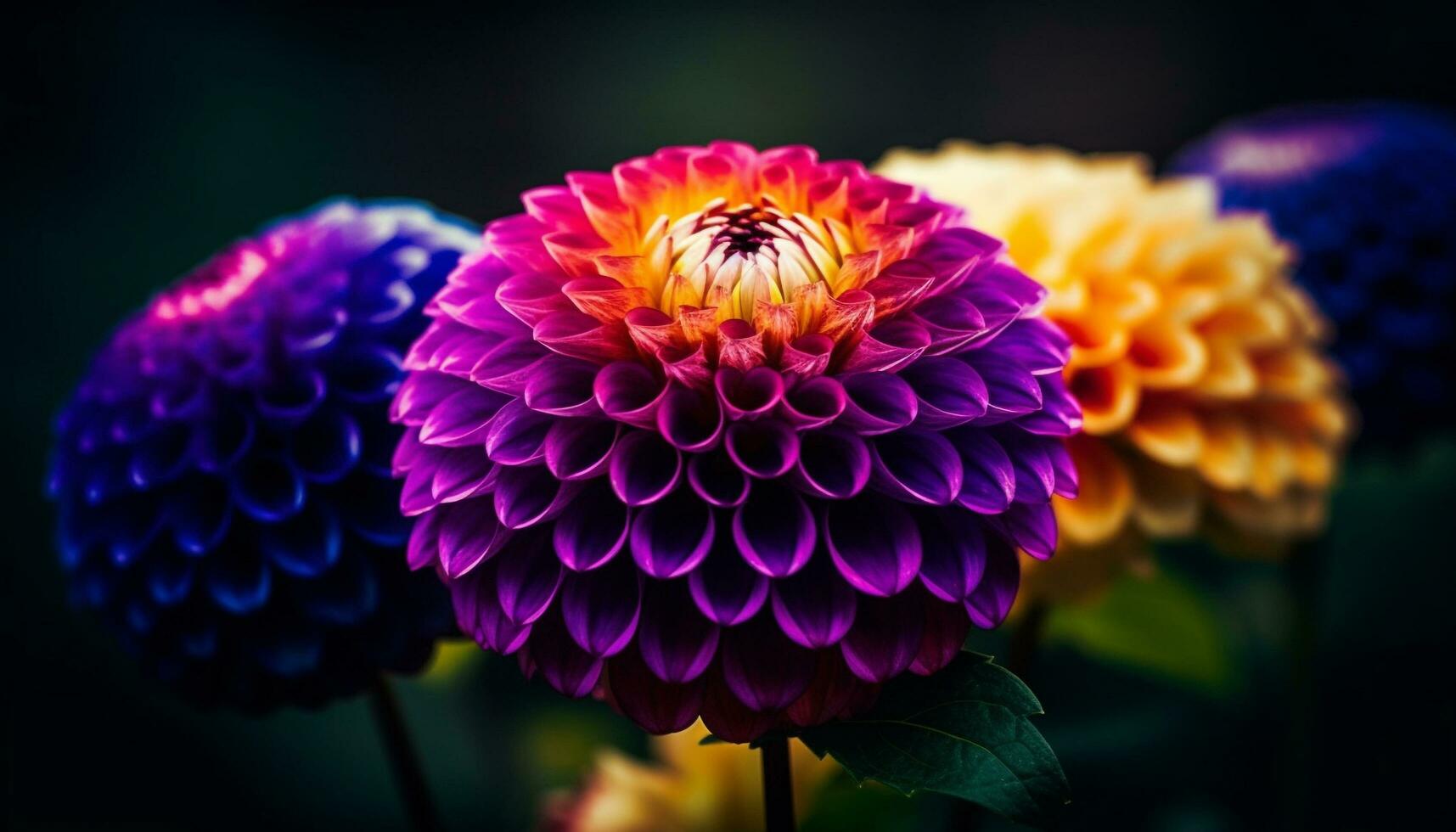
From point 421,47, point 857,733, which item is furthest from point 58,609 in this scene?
point 857,733

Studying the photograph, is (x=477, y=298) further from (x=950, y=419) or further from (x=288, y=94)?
(x=288, y=94)

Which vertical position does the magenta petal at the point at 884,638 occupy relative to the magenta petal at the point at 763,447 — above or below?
below

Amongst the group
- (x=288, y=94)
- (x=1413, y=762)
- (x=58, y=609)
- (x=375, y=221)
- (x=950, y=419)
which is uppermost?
(x=288, y=94)

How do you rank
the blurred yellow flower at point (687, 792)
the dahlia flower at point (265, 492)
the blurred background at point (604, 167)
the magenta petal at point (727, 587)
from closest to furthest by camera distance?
the magenta petal at point (727, 587), the dahlia flower at point (265, 492), the blurred yellow flower at point (687, 792), the blurred background at point (604, 167)

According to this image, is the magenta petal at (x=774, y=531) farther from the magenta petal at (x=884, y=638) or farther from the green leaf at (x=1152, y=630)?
the green leaf at (x=1152, y=630)

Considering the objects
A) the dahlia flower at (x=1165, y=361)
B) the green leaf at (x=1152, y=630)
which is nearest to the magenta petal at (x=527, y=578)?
the dahlia flower at (x=1165, y=361)

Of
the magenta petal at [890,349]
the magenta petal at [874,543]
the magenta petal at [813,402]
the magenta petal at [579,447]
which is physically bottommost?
the magenta petal at [874,543]
